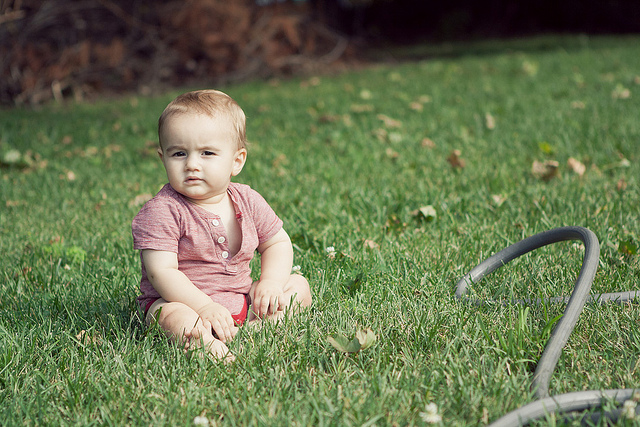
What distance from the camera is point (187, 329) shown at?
1768 mm

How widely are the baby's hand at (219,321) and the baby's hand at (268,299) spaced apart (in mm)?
117

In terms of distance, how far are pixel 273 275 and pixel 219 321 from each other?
29 centimetres

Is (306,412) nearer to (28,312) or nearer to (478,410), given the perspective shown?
(478,410)

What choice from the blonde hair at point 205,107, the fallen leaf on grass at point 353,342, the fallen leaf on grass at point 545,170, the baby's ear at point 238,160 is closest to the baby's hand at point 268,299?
the fallen leaf on grass at point 353,342

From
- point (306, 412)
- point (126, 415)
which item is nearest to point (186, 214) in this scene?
point (126, 415)

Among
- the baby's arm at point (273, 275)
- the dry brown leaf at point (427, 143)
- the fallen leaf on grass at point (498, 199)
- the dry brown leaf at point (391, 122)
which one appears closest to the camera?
the baby's arm at point (273, 275)

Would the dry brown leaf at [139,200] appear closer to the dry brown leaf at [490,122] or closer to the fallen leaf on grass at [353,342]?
the fallen leaf on grass at [353,342]

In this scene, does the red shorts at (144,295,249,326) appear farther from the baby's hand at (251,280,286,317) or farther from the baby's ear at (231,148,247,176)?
the baby's ear at (231,148,247,176)

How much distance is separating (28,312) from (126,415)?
821mm

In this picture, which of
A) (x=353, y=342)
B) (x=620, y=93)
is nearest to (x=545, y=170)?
(x=353, y=342)

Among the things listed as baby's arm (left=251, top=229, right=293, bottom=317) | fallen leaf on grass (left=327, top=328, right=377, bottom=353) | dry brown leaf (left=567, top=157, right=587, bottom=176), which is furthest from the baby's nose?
dry brown leaf (left=567, top=157, right=587, bottom=176)

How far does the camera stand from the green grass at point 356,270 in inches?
60.5

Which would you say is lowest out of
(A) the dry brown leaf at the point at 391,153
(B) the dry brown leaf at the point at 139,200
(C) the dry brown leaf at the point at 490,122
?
(B) the dry brown leaf at the point at 139,200

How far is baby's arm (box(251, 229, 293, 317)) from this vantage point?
1917mm
